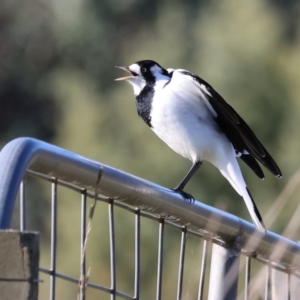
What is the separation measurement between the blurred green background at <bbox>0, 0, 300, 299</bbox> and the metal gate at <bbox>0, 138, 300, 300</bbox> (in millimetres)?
9280

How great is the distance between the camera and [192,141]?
4.34 m

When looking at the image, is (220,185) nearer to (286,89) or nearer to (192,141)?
(286,89)

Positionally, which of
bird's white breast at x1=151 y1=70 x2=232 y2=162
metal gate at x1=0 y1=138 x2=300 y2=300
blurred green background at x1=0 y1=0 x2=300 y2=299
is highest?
metal gate at x1=0 y1=138 x2=300 y2=300

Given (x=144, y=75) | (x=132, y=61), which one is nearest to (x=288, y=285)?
(x=144, y=75)

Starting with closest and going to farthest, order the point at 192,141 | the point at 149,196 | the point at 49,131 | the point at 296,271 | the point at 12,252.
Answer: the point at 12,252 < the point at 149,196 < the point at 296,271 < the point at 192,141 < the point at 49,131

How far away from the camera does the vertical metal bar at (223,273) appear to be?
2635 mm

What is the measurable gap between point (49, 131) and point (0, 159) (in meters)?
23.4

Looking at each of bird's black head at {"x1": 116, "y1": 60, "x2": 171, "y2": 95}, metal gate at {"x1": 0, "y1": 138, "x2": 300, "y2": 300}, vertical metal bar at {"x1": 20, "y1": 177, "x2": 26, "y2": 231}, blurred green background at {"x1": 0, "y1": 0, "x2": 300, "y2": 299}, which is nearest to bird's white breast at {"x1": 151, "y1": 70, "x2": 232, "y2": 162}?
bird's black head at {"x1": 116, "y1": 60, "x2": 171, "y2": 95}

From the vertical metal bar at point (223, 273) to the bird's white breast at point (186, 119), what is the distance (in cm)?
165

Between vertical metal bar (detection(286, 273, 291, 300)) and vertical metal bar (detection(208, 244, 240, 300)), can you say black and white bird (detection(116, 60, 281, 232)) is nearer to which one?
vertical metal bar (detection(286, 273, 291, 300))

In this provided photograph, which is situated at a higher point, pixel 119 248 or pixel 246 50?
pixel 246 50

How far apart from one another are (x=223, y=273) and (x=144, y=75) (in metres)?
2.22

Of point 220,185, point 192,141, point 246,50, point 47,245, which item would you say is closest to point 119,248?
point 220,185

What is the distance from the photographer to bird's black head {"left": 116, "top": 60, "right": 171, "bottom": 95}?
467cm
